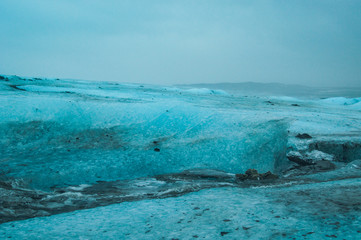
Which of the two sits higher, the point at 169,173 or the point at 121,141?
the point at 121,141

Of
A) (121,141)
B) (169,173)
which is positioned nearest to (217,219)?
(169,173)

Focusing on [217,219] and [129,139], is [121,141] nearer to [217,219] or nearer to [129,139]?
[129,139]

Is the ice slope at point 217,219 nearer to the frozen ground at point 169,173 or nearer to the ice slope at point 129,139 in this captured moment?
the frozen ground at point 169,173

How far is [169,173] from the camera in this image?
3.81 metres

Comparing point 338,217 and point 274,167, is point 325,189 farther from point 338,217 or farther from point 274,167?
point 274,167

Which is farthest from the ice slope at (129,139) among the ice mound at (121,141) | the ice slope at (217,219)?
the ice slope at (217,219)

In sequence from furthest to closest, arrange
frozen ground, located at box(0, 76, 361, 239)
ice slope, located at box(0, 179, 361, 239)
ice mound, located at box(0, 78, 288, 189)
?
1. ice mound, located at box(0, 78, 288, 189)
2. frozen ground, located at box(0, 76, 361, 239)
3. ice slope, located at box(0, 179, 361, 239)

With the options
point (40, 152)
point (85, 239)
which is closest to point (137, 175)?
point (40, 152)

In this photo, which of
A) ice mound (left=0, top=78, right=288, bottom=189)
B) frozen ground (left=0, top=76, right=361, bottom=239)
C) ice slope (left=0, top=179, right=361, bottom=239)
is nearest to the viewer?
ice slope (left=0, top=179, right=361, bottom=239)

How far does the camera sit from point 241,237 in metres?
1.67

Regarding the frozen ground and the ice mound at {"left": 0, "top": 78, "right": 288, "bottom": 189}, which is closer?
the frozen ground

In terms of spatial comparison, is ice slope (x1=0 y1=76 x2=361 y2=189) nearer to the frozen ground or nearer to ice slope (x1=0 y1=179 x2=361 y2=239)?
the frozen ground

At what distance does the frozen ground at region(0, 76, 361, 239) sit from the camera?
1.86 meters

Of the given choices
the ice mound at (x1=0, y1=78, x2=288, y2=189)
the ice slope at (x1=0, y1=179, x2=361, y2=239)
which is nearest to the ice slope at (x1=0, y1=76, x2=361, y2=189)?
the ice mound at (x1=0, y1=78, x2=288, y2=189)
